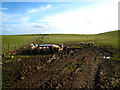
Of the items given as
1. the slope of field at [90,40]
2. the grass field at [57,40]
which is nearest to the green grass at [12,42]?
the grass field at [57,40]

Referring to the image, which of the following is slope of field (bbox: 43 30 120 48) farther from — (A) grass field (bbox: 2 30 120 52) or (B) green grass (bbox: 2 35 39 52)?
(B) green grass (bbox: 2 35 39 52)

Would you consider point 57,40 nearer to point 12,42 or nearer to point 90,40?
point 90,40

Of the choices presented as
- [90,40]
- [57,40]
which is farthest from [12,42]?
[90,40]

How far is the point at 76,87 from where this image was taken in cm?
832

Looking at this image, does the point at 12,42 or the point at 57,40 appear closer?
the point at 12,42

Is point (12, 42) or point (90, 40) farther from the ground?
point (90, 40)

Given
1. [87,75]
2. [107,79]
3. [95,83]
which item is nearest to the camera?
[95,83]

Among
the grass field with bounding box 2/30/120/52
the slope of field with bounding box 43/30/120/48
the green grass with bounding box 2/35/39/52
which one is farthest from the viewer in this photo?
the slope of field with bounding box 43/30/120/48

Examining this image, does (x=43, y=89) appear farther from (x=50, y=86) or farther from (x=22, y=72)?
(x=22, y=72)

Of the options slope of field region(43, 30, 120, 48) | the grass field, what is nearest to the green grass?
the grass field

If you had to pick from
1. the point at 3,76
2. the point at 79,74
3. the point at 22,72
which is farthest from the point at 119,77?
the point at 3,76

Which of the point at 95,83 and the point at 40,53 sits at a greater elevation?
the point at 40,53

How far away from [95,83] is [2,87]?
26.2ft

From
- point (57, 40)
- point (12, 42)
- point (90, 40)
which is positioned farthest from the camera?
point (57, 40)
